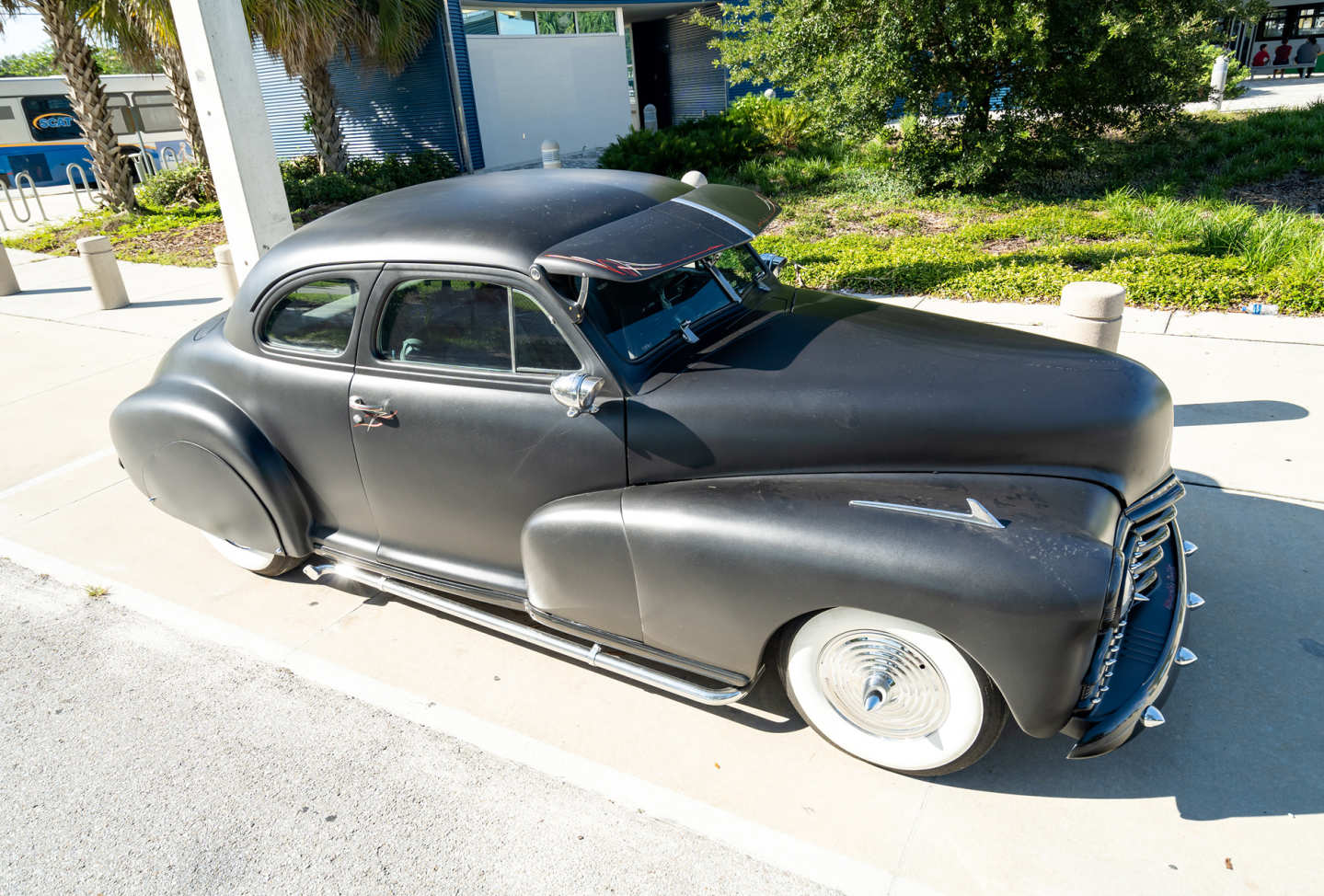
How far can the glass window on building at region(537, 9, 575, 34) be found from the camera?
735 inches

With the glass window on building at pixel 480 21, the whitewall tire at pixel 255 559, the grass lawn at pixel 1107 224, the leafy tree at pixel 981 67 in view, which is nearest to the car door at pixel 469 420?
the whitewall tire at pixel 255 559

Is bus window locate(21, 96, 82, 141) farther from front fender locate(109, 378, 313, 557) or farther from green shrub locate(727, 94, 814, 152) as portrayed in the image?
front fender locate(109, 378, 313, 557)

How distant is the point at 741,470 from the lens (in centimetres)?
284

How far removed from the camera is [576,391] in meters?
2.78

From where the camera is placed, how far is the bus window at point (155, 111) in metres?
22.6

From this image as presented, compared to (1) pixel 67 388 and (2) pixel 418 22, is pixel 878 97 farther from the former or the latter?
(2) pixel 418 22

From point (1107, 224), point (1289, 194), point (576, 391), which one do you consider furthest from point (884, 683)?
point (1289, 194)

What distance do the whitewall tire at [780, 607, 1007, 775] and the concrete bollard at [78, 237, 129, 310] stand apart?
387 inches

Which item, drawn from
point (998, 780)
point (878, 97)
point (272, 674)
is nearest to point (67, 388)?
point (272, 674)

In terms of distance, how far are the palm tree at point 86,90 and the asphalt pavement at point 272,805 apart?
15111mm

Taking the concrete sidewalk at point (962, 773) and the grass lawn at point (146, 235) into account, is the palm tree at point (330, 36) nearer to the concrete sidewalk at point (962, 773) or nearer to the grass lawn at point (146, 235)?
the grass lawn at point (146, 235)

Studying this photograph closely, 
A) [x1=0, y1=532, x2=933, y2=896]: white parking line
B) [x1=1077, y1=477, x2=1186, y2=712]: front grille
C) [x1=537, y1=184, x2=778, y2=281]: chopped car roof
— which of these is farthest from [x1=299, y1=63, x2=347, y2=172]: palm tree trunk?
[x1=1077, y1=477, x2=1186, y2=712]: front grille

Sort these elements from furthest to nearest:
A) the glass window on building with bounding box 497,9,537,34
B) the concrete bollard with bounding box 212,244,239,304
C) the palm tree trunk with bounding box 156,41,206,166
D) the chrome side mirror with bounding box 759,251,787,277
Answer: the glass window on building with bounding box 497,9,537,34 < the palm tree trunk with bounding box 156,41,206,166 < the concrete bollard with bounding box 212,244,239,304 < the chrome side mirror with bounding box 759,251,787,277

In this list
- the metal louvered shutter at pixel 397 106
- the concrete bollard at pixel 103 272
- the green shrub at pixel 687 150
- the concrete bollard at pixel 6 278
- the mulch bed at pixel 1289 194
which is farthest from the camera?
the metal louvered shutter at pixel 397 106
